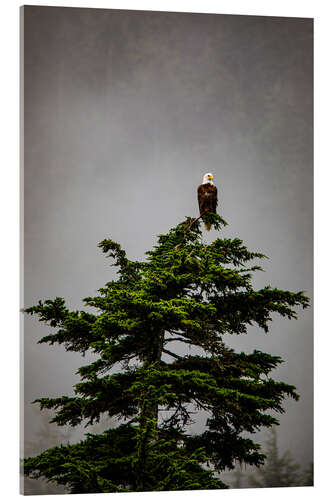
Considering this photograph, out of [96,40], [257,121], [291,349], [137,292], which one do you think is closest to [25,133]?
[96,40]

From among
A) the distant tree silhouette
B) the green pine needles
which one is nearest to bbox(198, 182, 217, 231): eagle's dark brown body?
the green pine needles

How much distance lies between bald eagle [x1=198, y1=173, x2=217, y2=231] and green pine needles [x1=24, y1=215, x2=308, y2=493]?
0.11 m

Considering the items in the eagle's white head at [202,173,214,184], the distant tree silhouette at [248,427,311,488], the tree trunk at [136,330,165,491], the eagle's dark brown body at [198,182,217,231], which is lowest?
the distant tree silhouette at [248,427,311,488]

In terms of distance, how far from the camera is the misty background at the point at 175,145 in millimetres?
7641

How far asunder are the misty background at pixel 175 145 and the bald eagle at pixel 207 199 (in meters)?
0.31

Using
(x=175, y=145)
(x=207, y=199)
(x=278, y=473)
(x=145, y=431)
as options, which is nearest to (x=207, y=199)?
(x=207, y=199)

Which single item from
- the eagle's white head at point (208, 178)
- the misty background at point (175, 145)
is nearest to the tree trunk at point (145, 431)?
the misty background at point (175, 145)

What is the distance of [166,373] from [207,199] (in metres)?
1.71

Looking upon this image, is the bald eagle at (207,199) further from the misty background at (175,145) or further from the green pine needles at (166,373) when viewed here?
the misty background at (175,145)

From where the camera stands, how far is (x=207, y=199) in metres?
7.66

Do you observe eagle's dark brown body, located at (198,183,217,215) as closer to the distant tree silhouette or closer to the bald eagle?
the bald eagle

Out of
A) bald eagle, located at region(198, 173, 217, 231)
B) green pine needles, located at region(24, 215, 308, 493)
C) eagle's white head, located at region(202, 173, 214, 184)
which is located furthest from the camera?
eagle's white head, located at region(202, 173, 214, 184)

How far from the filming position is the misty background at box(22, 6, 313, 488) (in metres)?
7.64
